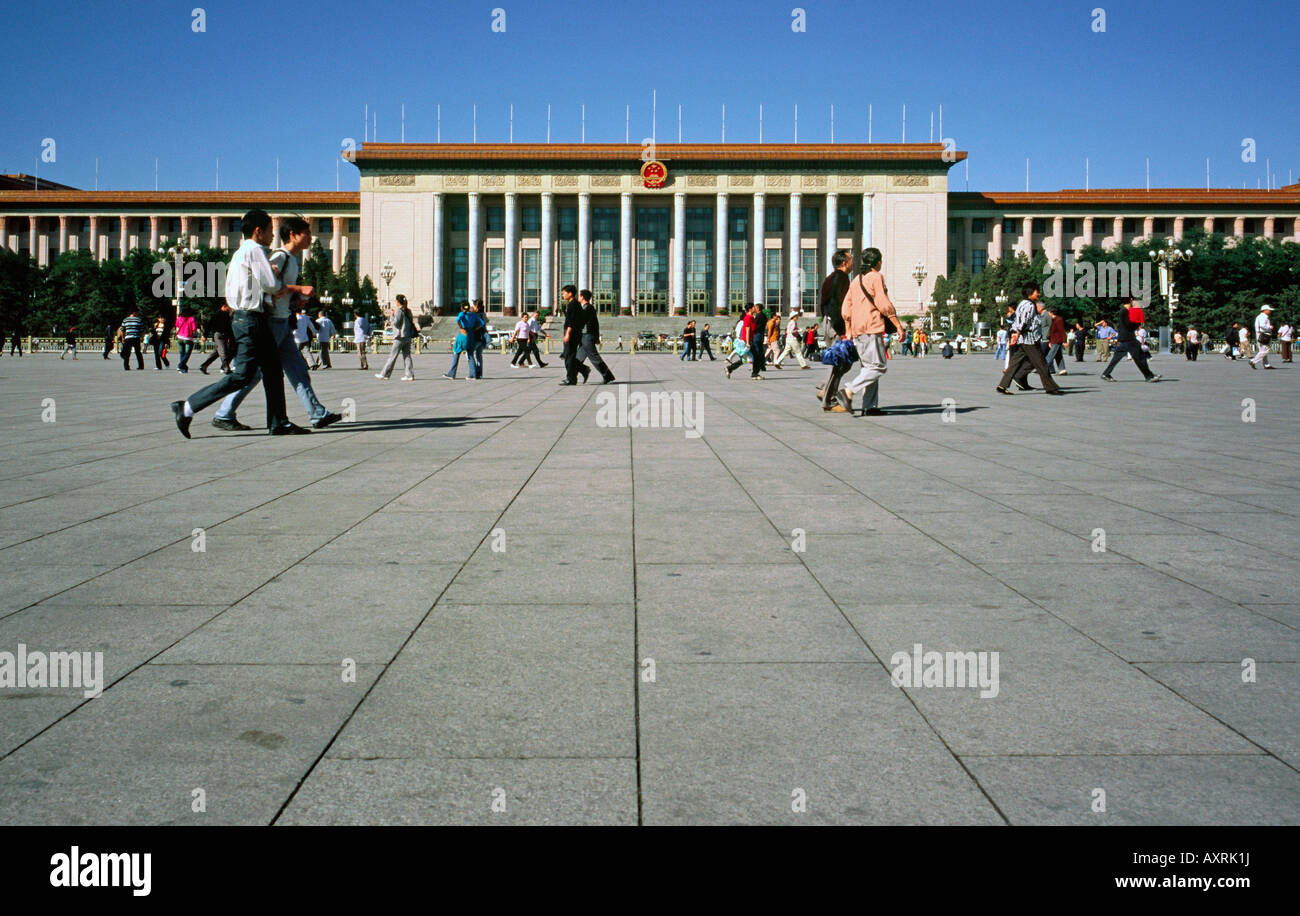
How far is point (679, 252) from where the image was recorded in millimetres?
→ 97812

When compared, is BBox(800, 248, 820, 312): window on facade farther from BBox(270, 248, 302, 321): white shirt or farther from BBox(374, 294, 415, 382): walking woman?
BBox(270, 248, 302, 321): white shirt

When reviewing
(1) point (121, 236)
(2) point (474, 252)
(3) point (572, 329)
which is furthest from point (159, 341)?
(1) point (121, 236)

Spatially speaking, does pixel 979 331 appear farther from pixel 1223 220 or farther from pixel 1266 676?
pixel 1266 676

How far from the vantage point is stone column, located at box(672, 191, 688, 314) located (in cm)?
9675

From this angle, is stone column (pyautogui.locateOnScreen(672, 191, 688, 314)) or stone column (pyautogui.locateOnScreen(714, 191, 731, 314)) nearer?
stone column (pyautogui.locateOnScreen(672, 191, 688, 314))

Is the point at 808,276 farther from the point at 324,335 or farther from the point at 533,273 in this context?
the point at 324,335

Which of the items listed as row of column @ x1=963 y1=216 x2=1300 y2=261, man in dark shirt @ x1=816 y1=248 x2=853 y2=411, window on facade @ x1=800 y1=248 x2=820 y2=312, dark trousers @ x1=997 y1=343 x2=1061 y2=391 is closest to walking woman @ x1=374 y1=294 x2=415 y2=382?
man in dark shirt @ x1=816 y1=248 x2=853 y2=411

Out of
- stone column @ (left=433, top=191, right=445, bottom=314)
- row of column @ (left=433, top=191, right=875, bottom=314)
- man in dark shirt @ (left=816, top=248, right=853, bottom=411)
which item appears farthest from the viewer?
row of column @ (left=433, top=191, right=875, bottom=314)

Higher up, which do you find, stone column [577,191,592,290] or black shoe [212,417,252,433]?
stone column [577,191,592,290]

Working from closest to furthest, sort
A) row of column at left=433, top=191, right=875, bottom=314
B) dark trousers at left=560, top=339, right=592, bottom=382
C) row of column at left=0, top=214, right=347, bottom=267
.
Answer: dark trousers at left=560, top=339, right=592, bottom=382
row of column at left=433, top=191, right=875, bottom=314
row of column at left=0, top=214, right=347, bottom=267

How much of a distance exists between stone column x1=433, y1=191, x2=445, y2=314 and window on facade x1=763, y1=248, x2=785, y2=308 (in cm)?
2813

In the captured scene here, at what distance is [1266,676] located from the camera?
3.50 meters
